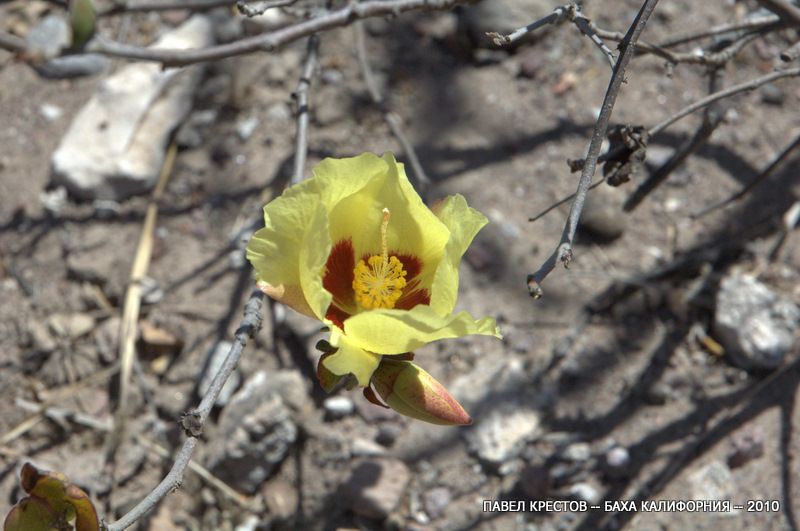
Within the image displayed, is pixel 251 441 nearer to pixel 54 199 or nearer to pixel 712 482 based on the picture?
pixel 54 199

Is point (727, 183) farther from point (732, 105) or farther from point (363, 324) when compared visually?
point (363, 324)

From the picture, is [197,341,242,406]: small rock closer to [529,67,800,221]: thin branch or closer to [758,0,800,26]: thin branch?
[529,67,800,221]: thin branch

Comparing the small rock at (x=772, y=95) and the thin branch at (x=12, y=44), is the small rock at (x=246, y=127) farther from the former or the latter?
the small rock at (x=772, y=95)

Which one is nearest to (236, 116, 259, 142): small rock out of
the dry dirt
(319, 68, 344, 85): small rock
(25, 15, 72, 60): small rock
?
the dry dirt

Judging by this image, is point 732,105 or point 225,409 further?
point 732,105

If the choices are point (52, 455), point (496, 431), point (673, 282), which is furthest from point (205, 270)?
point (673, 282)
